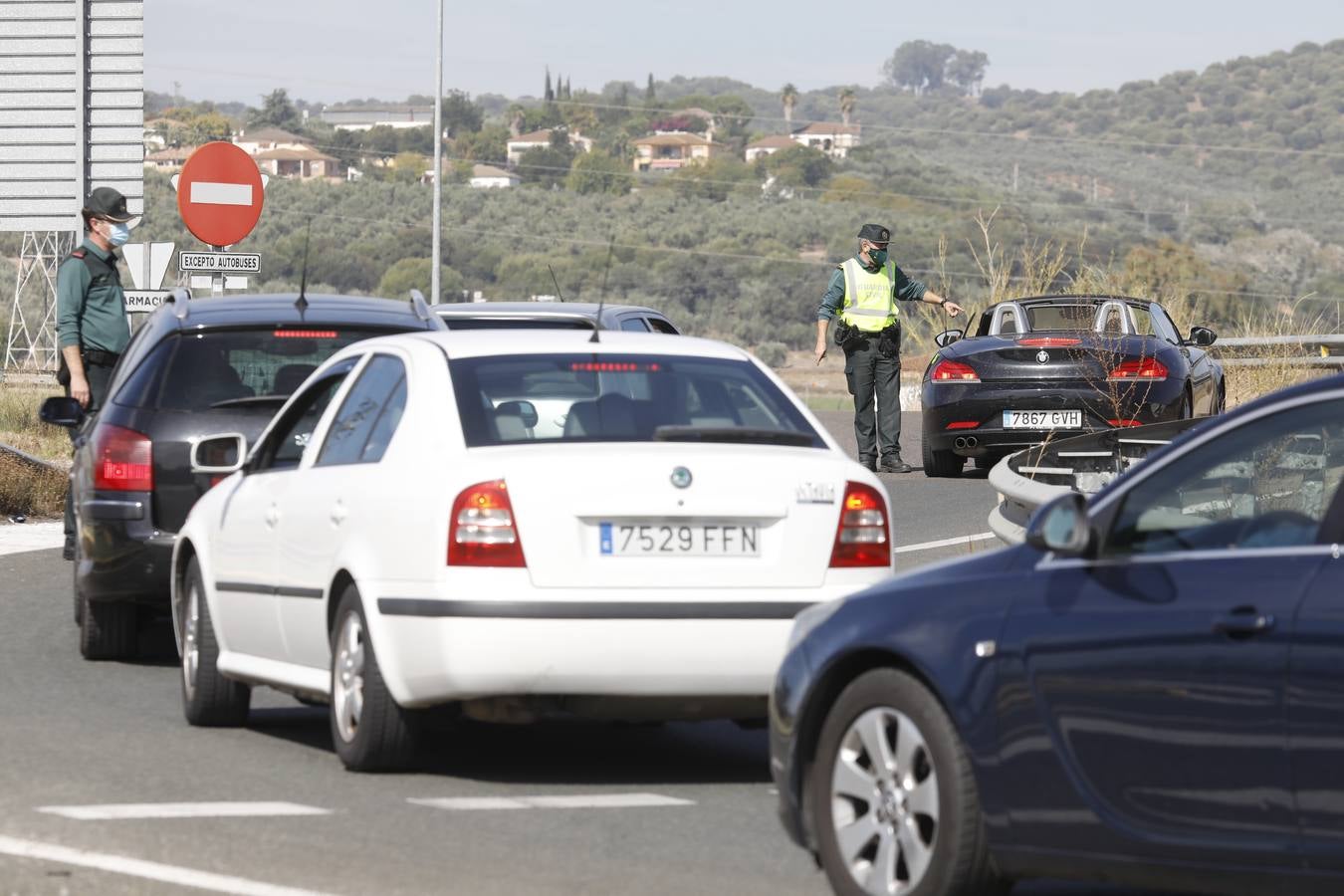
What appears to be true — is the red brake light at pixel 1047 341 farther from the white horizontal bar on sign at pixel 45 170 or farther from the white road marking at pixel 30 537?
the white horizontal bar on sign at pixel 45 170

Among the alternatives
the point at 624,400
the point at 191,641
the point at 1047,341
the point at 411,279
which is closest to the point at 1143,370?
the point at 1047,341

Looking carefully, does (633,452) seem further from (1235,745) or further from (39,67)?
(39,67)

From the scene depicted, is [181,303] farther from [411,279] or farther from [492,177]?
[492,177]

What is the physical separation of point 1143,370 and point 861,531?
1106 centimetres

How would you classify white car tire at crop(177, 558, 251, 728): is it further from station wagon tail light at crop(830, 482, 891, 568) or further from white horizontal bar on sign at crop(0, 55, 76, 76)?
white horizontal bar on sign at crop(0, 55, 76, 76)

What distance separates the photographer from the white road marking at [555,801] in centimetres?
781

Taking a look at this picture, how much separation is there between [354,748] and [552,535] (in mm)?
1091

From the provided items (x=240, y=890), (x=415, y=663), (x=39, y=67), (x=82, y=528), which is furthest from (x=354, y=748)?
(x=39, y=67)

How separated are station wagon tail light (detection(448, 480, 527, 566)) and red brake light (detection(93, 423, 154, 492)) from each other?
3389 millimetres

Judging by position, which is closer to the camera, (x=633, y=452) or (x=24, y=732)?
(x=633, y=452)

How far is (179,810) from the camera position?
25.0 feet

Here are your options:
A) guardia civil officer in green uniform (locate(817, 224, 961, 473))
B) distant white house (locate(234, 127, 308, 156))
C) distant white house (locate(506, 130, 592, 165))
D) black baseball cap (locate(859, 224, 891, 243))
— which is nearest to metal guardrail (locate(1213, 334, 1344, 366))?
guardia civil officer in green uniform (locate(817, 224, 961, 473))

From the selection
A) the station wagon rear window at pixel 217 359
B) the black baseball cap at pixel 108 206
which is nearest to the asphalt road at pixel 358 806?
the station wagon rear window at pixel 217 359

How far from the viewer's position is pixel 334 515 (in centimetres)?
855
